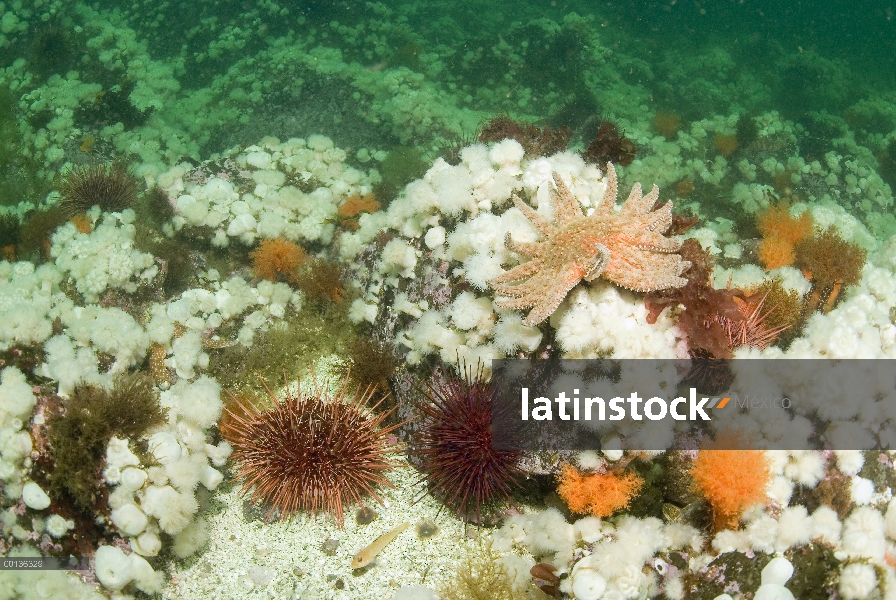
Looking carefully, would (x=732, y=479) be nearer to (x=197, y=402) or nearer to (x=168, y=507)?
(x=168, y=507)

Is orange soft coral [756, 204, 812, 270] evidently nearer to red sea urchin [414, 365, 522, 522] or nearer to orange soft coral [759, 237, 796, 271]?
orange soft coral [759, 237, 796, 271]

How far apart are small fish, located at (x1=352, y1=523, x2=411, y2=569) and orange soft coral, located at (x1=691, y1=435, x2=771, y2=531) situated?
9.84ft

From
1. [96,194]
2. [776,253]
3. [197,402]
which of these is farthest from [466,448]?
[96,194]

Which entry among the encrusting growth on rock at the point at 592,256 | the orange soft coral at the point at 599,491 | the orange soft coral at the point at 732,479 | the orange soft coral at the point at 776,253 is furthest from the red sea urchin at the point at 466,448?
the orange soft coral at the point at 776,253

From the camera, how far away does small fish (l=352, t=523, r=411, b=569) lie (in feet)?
17.0

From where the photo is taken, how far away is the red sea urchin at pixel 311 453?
5.05m

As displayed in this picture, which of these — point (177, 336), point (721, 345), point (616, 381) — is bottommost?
point (177, 336)

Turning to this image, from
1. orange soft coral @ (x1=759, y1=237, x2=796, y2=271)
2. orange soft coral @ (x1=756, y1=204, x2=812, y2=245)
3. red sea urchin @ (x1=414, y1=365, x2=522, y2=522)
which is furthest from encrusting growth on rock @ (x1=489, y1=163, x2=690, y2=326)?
orange soft coral @ (x1=756, y1=204, x2=812, y2=245)

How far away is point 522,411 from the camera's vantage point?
5121mm

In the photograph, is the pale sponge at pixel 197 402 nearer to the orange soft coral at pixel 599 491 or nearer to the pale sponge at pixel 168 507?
the pale sponge at pixel 168 507

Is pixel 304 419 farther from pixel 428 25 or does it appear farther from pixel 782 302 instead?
pixel 428 25

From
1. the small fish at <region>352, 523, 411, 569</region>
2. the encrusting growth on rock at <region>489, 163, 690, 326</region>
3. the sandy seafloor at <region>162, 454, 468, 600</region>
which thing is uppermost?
the encrusting growth on rock at <region>489, 163, 690, 326</region>

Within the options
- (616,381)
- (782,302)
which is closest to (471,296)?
(616,381)

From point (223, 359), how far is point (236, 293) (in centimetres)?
101
